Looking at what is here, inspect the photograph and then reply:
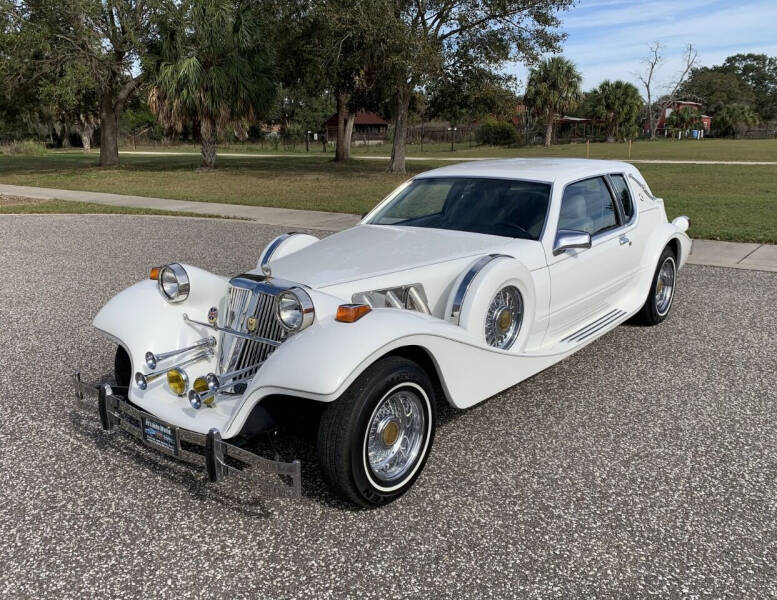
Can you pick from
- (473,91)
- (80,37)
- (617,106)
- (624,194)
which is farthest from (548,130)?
(624,194)

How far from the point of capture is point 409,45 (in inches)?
730

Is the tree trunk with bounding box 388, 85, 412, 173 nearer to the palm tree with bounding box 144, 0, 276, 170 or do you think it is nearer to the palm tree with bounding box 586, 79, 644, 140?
the palm tree with bounding box 144, 0, 276, 170

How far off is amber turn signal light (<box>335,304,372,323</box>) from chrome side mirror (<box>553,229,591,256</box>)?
5.97 feet

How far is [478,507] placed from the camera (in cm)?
333

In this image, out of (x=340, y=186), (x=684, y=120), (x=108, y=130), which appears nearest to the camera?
(x=340, y=186)

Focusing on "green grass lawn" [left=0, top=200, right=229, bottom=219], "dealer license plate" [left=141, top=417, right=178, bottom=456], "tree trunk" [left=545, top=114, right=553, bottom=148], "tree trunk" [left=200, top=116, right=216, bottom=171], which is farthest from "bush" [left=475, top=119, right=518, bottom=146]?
"dealer license plate" [left=141, top=417, right=178, bottom=456]

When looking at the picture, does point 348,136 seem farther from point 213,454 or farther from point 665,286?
point 213,454

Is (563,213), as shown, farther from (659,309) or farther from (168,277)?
(168,277)

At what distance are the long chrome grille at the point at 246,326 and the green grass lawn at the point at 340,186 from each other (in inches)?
370

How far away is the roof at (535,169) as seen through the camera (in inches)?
195

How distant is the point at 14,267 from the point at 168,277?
6.63 meters

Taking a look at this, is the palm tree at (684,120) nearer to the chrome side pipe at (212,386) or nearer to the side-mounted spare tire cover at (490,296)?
the side-mounted spare tire cover at (490,296)

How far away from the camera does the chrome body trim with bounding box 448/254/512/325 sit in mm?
3746

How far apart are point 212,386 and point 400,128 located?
70.2ft
